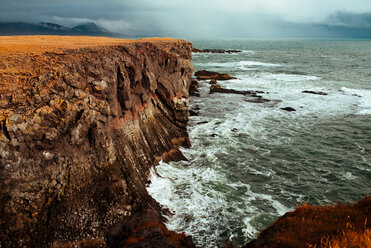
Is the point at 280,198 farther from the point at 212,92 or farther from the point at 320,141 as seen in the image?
the point at 212,92

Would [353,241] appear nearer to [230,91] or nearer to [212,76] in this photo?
[230,91]

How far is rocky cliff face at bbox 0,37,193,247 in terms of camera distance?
10.6 m

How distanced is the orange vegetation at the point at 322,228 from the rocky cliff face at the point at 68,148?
5.53 meters

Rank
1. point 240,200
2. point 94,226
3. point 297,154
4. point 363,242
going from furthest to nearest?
point 297,154
point 240,200
point 94,226
point 363,242

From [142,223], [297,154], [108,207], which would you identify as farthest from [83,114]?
[297,154]

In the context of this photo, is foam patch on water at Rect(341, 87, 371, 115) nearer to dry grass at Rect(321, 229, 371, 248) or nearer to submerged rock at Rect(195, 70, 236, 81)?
submerged rock at Rect(195, 70, 236, 81)

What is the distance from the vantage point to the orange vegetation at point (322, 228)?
6.98 meters

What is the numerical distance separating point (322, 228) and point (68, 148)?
11.0m

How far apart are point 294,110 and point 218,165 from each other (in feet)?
70.9

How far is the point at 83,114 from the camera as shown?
41.9 ft

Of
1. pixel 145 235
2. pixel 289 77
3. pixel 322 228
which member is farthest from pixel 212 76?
pixel 322 228

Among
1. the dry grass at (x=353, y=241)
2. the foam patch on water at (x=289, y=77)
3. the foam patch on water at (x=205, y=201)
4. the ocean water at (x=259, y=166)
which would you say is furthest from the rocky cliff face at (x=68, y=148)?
the foam patch on water at (x=289, y=77)

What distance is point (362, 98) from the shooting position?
43312mm

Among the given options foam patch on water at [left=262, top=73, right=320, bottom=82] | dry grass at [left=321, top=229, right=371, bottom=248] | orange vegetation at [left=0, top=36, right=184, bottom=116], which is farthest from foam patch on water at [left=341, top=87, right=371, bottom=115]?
orange vegetation at [left=0, top=36, right=184, bottom=116]
